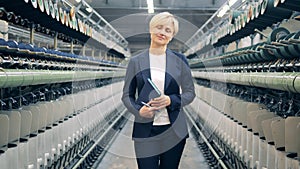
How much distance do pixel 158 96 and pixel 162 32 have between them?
37 cm

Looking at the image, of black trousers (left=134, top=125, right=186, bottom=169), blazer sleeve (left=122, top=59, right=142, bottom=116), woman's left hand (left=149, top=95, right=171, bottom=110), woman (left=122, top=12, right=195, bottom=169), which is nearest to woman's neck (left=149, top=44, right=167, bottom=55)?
woman (left=122, top=12, right=195, bottom=169)

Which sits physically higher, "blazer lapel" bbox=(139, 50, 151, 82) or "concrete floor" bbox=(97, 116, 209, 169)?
"blazer lapel" bbox=(139, 50, 151, 82)

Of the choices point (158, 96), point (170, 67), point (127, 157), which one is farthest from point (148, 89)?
point (127, 157)

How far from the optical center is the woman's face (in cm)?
273

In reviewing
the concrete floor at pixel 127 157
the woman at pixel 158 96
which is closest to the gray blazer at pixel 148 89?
the woman at pixel 158 96

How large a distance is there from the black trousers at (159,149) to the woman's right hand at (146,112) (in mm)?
104

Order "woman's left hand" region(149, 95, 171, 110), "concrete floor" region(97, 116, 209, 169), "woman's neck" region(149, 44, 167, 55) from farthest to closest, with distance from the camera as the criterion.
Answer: "concrete floor" region(97, 116, 209, 169) < "woman's neck" region(149, 44, 167, 55) < "woman's left hand" region(149, 95, 171, 110)

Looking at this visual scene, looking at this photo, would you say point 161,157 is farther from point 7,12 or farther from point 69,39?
point 69,39

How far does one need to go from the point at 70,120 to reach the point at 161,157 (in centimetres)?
237

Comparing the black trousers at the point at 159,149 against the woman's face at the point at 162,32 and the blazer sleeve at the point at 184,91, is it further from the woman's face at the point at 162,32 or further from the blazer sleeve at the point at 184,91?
the woman's face at the point at 162,32

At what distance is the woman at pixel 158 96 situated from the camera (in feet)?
9.07

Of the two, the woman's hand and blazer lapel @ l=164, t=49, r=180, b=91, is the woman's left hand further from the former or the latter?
blazer lapel @ l=164, t=49, r=180, b=91

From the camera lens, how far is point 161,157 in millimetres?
2850

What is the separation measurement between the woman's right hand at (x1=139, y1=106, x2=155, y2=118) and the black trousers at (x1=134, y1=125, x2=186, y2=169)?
0.34 feet
